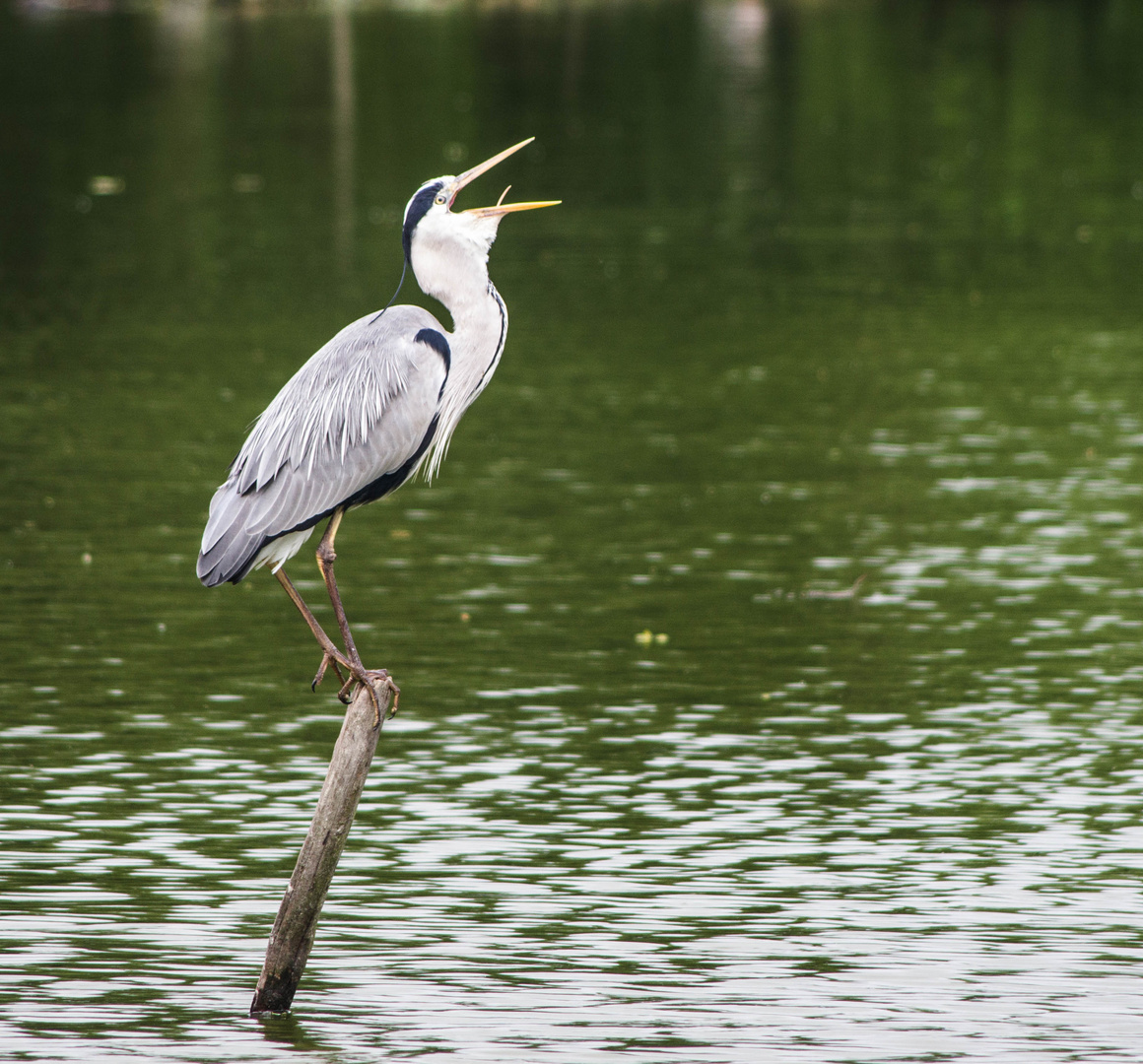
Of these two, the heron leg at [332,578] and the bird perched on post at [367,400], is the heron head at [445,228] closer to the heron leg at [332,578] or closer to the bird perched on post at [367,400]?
the bird perched on post at [367,400]

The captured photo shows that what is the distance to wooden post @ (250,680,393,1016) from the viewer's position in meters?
9.15

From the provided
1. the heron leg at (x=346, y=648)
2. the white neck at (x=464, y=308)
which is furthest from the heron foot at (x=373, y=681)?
the white neck at (x=464, y=308)

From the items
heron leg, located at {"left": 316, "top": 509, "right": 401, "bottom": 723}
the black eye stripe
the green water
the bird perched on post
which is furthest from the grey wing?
the green water

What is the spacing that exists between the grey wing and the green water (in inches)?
78.4

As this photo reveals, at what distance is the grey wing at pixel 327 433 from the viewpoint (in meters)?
9.95

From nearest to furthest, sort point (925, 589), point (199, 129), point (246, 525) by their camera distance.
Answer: point (246, 525) < point (925, 589) < point (199, 129)

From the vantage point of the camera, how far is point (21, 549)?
18359 millimetres

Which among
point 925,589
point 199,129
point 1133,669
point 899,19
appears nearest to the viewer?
point 1133,669

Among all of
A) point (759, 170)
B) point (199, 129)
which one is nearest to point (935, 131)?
point (759, 170)

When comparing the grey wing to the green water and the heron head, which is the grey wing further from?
the green water

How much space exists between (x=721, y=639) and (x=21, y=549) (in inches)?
231

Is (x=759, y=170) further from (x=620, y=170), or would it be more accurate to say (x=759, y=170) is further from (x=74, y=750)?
(x=74, y=750)

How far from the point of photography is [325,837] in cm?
919

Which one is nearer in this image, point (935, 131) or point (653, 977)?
point (653, 977)
